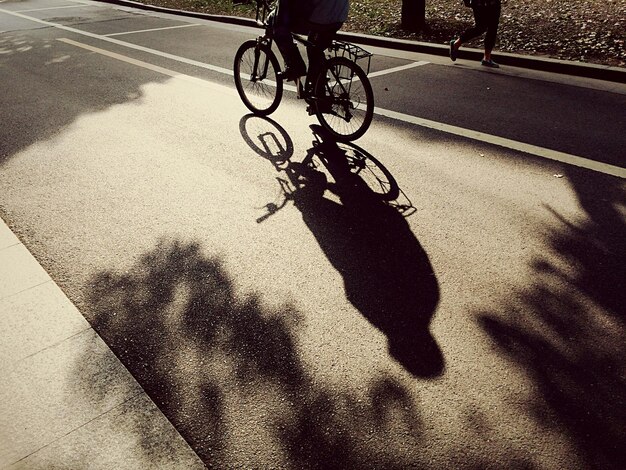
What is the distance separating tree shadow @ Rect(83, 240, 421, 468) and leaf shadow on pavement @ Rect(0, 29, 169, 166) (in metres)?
3.21

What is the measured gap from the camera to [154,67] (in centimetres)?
889

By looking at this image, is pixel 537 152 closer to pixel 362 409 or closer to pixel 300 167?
pixel 300 167

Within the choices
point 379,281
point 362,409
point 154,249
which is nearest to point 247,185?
point 154,249

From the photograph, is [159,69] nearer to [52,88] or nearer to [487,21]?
[52,88]

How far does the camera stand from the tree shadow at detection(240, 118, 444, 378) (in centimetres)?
309

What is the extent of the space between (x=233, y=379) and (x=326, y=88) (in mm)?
3714

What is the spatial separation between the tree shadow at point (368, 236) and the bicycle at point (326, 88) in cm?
26

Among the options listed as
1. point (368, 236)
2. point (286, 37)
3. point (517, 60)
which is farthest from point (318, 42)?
point (517, 60)

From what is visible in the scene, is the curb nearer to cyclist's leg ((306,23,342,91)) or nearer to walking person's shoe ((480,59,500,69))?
walking person's shoe ((480,59,500,69))

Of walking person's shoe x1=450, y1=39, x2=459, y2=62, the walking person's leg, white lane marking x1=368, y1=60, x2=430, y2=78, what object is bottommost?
white lane marking x1=368, y1=60, x2=430, y2=78

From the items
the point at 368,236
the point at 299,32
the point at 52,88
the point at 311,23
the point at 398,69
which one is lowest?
the point at 368,236

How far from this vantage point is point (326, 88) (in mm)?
5574

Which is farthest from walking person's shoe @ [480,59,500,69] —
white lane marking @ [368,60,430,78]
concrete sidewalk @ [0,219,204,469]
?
concrete sidewalk @ [0,219,204,469]

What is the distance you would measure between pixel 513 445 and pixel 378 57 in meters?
8.24
